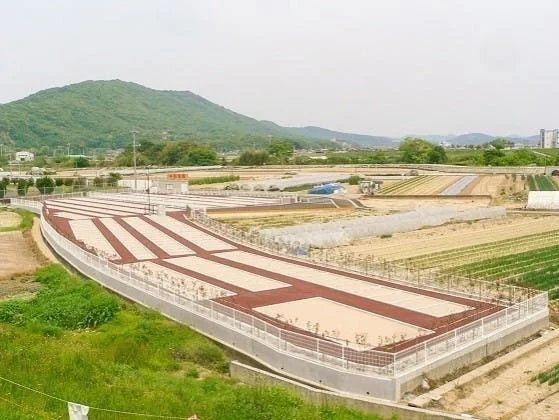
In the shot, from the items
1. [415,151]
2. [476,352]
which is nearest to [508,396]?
[476,352]

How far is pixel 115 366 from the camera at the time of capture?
596 inches

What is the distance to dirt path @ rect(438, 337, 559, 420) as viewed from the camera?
1380 centimetres

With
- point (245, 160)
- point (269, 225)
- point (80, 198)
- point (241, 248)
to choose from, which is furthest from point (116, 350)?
point (245, 160)

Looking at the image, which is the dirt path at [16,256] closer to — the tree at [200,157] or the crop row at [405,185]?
the crop row at [405,185]

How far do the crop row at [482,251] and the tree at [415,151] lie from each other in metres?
81.1

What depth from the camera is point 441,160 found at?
115 metres

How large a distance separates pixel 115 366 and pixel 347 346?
5.72 meters

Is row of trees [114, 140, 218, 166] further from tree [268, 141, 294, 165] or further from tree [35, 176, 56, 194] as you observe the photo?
tree [35, 176, 56, 194]

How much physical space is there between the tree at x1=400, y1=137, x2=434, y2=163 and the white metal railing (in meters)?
99.2

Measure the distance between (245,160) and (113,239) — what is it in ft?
282

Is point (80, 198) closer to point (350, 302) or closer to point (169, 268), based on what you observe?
point (169, 268)

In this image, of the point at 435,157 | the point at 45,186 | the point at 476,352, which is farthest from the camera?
the point at 435,157

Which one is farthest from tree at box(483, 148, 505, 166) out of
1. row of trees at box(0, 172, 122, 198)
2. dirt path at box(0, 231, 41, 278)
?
dirt path at box(0, 231, 41, 278)

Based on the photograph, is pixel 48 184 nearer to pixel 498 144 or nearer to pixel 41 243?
pixel 41 243
